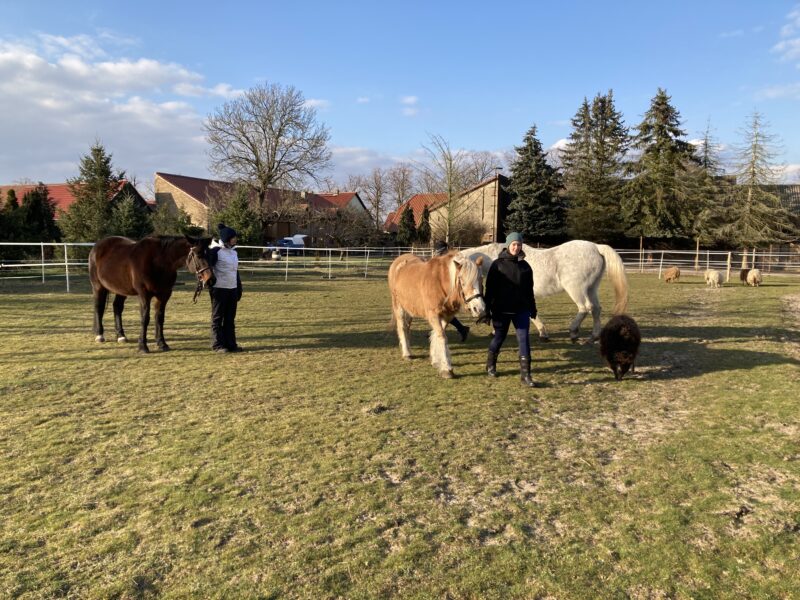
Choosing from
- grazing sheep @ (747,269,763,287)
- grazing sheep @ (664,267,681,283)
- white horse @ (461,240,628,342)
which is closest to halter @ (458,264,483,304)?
white horse @ (461,240,628,342)

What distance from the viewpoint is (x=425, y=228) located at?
1829 inches

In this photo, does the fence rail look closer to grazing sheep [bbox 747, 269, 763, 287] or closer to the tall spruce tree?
grazing sheep [bbox 747, 269, 763, 287]

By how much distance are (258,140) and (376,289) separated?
23.5 meters

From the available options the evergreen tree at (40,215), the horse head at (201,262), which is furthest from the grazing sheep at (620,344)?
the evergreen tree at (40,215)

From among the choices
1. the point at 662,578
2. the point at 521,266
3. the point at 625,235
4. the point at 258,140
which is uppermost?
the point at 258,140

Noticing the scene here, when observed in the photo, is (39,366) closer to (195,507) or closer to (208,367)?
(208,367)

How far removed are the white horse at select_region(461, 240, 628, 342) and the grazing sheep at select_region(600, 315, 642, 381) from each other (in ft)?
5.93

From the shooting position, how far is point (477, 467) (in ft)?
11.8

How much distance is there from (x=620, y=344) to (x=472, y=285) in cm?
218

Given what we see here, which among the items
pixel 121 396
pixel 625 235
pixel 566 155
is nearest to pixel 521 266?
pixel 121 396

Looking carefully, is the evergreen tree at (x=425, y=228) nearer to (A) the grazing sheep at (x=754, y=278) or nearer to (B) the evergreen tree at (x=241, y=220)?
(B) the evergreen tree at (x=241, y=220)

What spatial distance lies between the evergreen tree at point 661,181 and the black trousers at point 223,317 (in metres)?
38.7

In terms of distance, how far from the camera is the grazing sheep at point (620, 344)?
5898mm

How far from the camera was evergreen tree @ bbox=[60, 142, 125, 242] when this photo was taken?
19.9 metres
